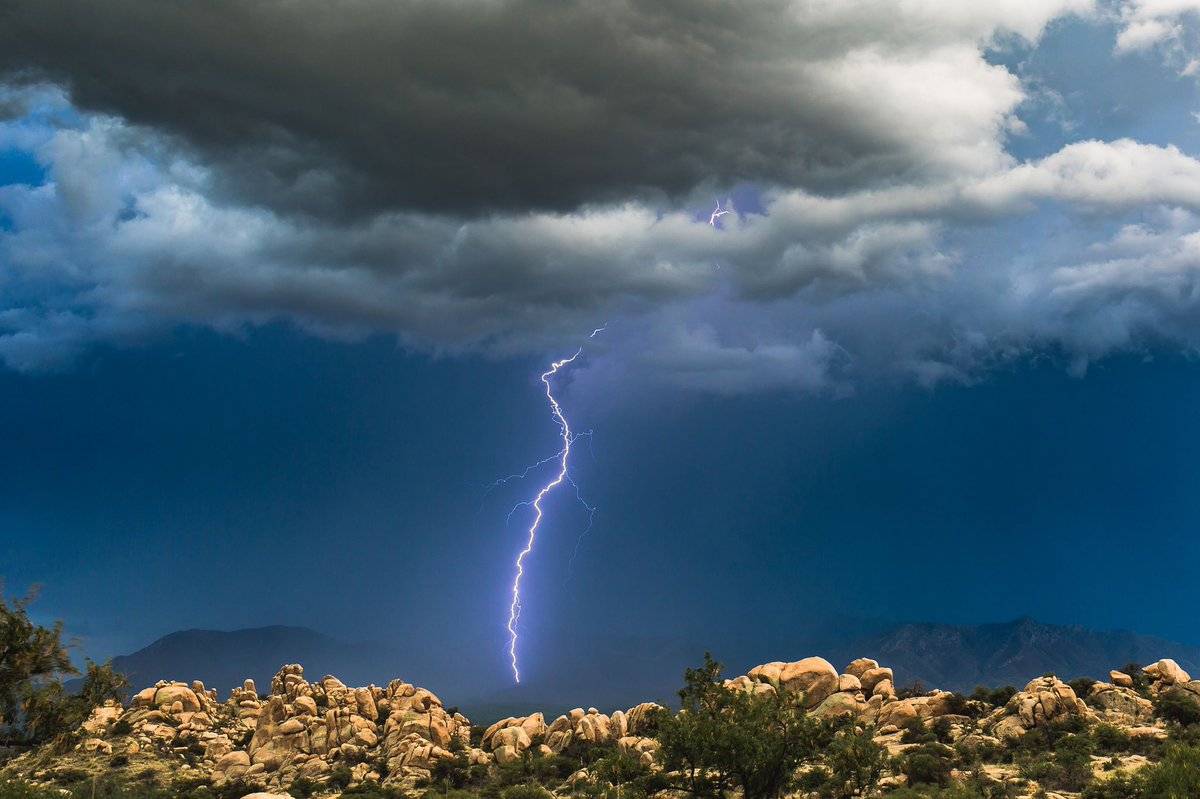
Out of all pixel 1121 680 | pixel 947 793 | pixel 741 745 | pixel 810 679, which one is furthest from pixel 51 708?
pixel 1121 680

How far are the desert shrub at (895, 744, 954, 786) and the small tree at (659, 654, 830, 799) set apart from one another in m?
10.1

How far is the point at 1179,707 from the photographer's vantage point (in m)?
84.9

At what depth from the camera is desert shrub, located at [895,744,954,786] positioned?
76.2 metres

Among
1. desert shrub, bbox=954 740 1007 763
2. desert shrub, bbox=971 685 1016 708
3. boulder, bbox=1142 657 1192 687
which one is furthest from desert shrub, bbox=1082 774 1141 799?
boulder, bbox=1142 657 1192 687

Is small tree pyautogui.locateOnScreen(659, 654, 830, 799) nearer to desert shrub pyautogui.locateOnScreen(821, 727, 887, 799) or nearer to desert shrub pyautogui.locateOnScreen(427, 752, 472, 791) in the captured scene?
desert shrub pyautogui.locateOnScreen(821, 727, 887, 799)

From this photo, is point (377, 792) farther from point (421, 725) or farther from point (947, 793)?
point (947, 793)

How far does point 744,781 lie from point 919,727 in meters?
29.3

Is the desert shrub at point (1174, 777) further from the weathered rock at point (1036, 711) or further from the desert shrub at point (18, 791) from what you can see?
the desert shrub at point (18, 791)

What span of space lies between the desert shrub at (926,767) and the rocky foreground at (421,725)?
197 inches

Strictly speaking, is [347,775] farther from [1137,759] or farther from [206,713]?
[1137,759]

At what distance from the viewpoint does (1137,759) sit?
75375 millimetres

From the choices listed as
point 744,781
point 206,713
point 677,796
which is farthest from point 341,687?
point 744,781

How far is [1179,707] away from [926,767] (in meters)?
25.8

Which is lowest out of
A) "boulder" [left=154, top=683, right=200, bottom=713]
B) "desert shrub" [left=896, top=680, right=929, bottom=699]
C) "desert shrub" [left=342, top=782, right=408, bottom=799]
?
"desert shrub" [left=342, top=782, right=408, bottom=799]
